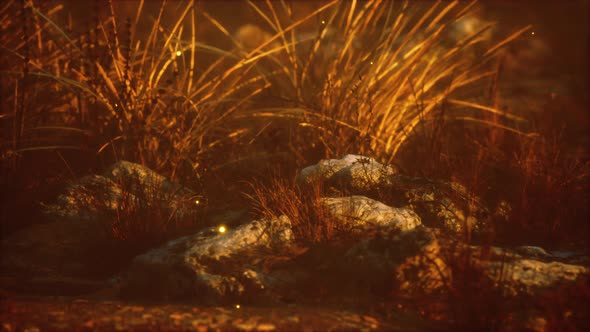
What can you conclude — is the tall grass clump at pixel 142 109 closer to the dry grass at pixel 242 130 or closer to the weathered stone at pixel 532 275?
the dry grass at pixel 242 130

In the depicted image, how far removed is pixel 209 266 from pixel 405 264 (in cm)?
76

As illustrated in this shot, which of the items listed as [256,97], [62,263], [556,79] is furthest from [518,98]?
[62,263]

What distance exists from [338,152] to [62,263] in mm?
1566

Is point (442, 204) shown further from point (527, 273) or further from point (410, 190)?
point (527, 273)

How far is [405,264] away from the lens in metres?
2.45

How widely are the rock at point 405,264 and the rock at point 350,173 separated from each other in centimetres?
66

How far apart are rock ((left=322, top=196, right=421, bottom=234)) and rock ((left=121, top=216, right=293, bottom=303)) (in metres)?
0.23

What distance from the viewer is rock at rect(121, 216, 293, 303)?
8.13 feet

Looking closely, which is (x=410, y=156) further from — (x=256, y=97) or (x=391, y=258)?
(x=391, y=258)

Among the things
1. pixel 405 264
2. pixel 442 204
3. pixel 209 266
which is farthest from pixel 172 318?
pixel 442 204

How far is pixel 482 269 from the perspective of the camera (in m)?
2.28

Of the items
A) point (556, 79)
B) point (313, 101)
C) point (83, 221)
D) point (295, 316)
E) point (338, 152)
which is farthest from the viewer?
point (556, 79)

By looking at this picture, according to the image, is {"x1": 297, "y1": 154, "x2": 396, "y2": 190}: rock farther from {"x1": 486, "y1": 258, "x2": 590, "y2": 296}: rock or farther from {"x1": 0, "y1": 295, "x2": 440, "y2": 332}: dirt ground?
{"x1": 0, "y1": 295, "x2": 440, "y2": 332}: dirt ground

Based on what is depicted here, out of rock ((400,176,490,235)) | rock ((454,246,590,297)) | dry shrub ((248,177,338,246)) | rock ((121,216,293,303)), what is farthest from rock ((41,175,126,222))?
rock ((454,246,590,297))
